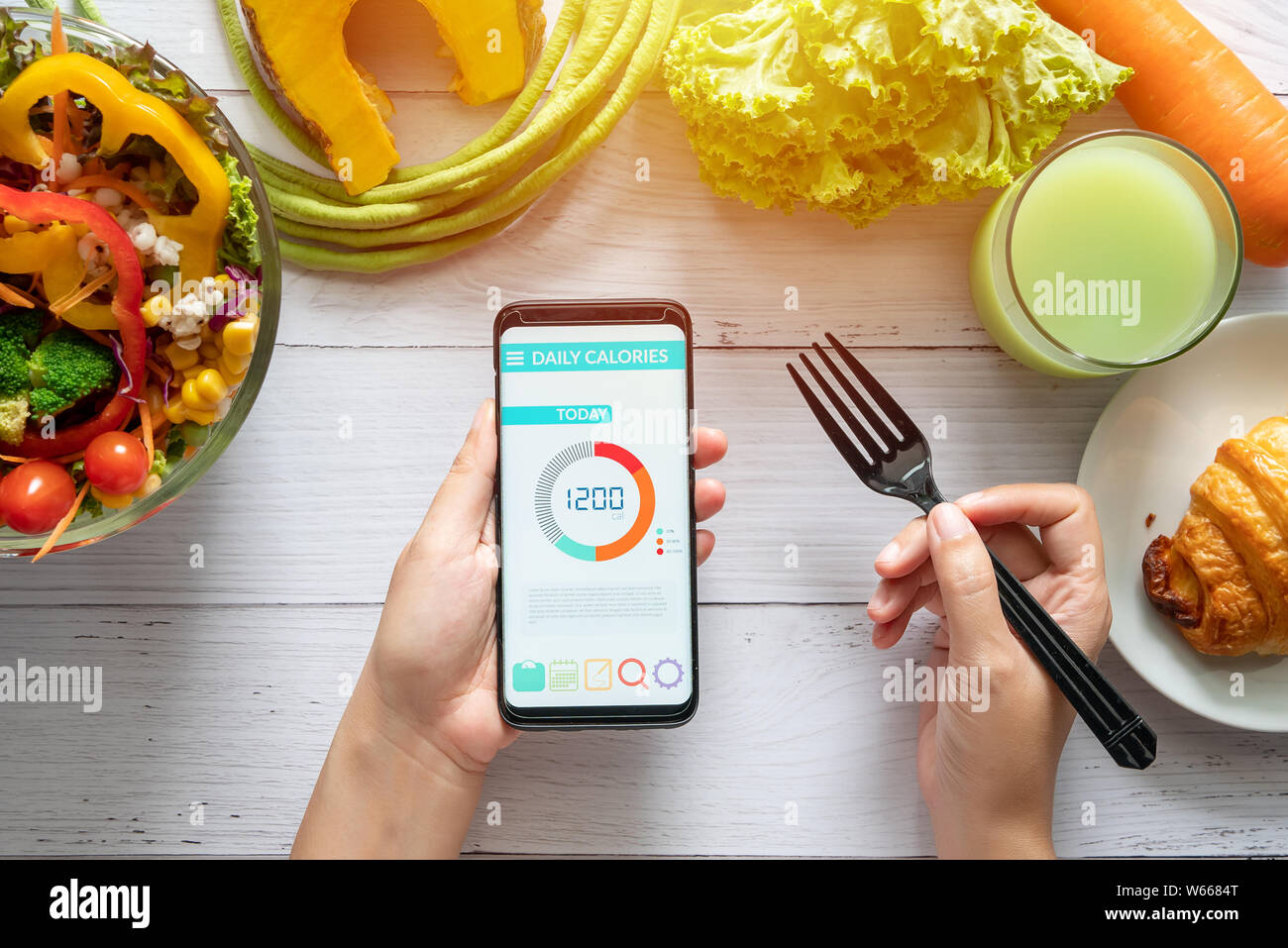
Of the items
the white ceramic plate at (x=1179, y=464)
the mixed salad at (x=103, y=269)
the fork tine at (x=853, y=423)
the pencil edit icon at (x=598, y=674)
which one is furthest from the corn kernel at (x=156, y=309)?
the white ceramic plate at (x=1179, y=464)

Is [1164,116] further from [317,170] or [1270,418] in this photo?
[317,170]

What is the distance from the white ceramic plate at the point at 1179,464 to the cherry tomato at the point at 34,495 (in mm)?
915

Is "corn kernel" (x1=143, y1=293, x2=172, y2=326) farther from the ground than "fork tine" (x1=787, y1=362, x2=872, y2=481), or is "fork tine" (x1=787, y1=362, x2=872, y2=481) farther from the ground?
"corn kernel" (x1=143, y1=293, x2=172, y2=326)

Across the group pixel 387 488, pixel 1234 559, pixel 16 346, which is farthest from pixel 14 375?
pixel 1234 559

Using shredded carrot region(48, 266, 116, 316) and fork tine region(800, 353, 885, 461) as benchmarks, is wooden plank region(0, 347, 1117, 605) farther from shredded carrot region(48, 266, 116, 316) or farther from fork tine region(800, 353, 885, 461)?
shredded carrot region(48, 266, 116, 316)

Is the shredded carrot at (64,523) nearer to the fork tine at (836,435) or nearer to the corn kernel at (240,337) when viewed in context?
the corn kernel at (240,337)

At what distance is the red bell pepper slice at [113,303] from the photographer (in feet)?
2.04

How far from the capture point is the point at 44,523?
25.9 inches

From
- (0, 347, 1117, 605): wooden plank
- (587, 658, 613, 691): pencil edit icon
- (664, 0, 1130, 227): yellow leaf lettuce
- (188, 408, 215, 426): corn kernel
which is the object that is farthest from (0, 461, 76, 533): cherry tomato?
(664, 0, 1130, 227): yellow leaf lettuce

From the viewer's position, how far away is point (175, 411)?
693 mm

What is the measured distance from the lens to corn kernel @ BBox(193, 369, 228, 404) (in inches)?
26.7

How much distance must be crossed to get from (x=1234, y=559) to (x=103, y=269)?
103cm

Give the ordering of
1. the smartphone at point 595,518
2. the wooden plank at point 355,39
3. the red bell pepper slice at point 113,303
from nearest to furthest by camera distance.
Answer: the red bell pepper slice at point 113,303 → the smartphone at point 595,518 → the wooden plank at point 355,39

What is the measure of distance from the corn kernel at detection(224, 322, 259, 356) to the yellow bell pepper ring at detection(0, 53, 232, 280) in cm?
5
